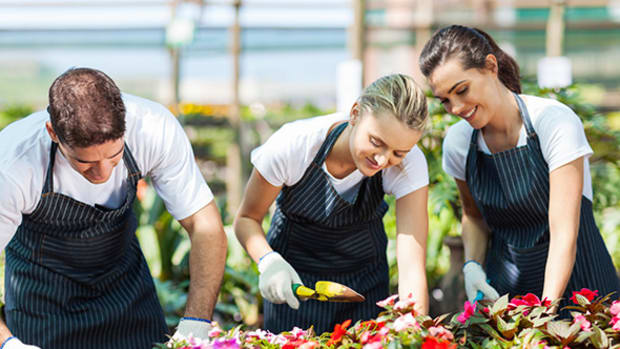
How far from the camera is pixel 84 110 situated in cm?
137

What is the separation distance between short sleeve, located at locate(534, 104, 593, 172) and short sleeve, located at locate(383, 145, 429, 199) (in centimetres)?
33

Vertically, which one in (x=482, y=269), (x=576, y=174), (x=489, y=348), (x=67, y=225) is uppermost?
(x=576, y=174)

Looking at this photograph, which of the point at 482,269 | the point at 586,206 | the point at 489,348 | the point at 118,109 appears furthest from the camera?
the point at 482,269

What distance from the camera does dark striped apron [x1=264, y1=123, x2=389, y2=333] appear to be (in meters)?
1.76

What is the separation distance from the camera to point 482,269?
1908 mm

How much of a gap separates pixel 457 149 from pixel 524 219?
0.29m

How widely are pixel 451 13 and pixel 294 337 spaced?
576 centimetres

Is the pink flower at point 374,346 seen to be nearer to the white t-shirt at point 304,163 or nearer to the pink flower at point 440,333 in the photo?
the pink flower at point 440,333

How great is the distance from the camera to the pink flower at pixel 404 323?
1.15 m

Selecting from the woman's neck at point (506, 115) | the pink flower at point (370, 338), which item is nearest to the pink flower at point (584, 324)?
the pink flower at point (370, 338)

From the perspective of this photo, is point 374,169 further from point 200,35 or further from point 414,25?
point 200,35

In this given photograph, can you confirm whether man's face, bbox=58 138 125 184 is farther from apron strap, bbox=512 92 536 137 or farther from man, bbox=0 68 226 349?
apron strap, bbox=512 92 536 137

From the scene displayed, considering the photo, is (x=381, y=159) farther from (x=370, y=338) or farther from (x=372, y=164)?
(x=370, y=338)

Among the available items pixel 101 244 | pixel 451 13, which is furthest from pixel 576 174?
pixel 451 13
